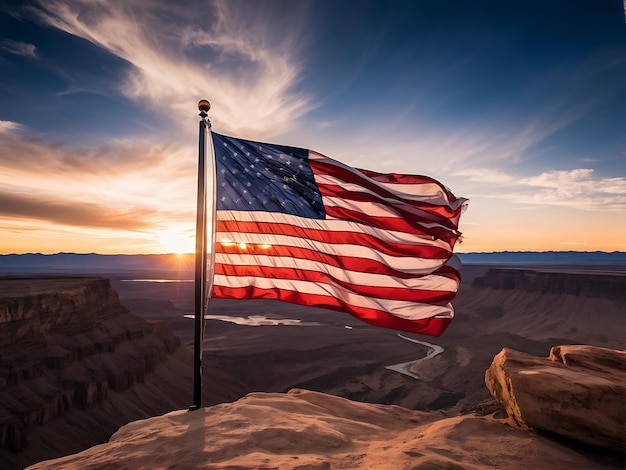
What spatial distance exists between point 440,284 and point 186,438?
18.8ft

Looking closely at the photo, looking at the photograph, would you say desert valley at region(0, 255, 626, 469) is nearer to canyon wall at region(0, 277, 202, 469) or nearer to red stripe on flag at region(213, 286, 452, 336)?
canyon wall at region(0, 277, 202, 469)

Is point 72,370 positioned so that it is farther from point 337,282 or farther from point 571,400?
point 571,400

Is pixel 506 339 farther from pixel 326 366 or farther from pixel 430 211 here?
pixel 430 211

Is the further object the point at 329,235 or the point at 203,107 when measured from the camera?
the point at 329,235

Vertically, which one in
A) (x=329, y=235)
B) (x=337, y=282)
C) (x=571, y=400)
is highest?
(x=329, y=235)

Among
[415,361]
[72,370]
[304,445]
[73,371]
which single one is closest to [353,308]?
[304,445]

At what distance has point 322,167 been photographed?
316 inches

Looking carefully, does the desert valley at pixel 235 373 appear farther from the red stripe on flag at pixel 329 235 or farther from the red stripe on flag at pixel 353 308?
the red stripe on flag at pixel 329 235

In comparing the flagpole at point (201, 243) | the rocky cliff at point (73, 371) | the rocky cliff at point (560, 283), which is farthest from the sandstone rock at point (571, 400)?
the rocky cliff at point (560, 283)

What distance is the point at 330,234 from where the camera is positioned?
810 cm

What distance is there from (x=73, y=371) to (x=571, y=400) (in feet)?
125

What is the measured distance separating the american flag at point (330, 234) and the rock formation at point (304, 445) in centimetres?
223

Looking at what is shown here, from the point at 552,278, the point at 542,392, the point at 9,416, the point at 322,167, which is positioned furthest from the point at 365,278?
the point at 552,278

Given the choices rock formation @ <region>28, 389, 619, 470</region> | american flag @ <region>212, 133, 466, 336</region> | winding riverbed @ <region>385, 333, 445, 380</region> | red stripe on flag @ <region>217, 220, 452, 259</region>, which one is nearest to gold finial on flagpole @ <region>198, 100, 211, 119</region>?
american flag @ <region>212, 133, 466, 336</region>
